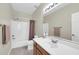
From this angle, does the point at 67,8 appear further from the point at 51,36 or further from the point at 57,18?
the point at 51,36

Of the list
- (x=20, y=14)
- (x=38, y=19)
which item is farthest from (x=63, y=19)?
(x=20, y=14)

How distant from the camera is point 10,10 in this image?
2.84m

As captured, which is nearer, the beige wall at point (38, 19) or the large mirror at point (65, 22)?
the large mirror at point (65, 22)

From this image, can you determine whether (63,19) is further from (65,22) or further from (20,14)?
(20,14)

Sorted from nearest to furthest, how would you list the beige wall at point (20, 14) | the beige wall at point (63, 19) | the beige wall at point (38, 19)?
the beige wall at point (63, 19) < the beige wall at point (20, 14) < the beige wall at point (38, 19)

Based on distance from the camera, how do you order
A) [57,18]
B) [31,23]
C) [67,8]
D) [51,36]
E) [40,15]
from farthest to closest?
[40,15] < [31,23] < [51,36] < [57,18] < [67,8]

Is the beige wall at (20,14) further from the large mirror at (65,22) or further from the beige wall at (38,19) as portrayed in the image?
the large mirror at (65,22)

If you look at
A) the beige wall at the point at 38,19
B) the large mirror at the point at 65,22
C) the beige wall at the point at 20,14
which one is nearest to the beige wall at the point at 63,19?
the large mirror at the point at 65,22

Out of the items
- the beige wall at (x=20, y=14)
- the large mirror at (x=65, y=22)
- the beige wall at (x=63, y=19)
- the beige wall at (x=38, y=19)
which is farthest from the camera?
the beige wall at (x=38, y=19)

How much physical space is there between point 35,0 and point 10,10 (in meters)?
1.45

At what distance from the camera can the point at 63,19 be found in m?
1.98

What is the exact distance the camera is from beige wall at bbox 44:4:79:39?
172cm

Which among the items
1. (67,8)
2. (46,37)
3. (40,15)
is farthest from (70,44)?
(40,15)

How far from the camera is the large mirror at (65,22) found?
1616mm
